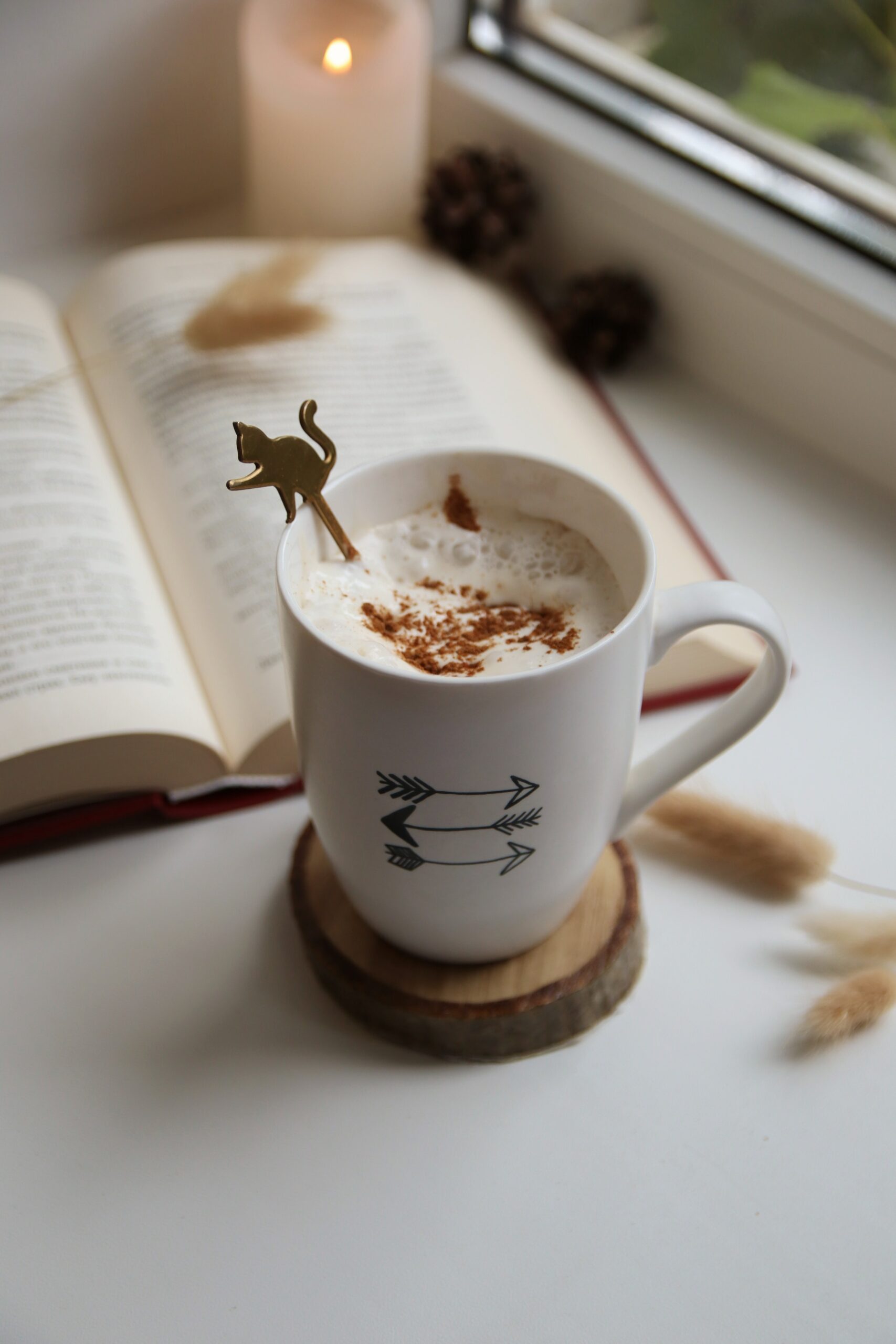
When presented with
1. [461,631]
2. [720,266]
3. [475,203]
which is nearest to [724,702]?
[461,631]

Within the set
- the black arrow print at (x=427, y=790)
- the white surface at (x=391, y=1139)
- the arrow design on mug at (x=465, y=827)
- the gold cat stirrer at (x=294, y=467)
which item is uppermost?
the gold cat stirrer at (x=294, y=467)

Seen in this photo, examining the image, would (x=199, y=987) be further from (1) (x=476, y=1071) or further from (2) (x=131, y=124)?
(2) (x=131, y=124)

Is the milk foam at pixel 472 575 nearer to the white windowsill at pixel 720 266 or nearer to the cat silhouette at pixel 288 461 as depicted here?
the cat silhouette at pixel 288 461

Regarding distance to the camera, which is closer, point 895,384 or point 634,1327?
point 634,1327

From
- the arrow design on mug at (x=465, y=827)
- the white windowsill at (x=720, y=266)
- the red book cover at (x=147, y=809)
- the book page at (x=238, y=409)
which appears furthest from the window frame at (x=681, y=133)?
the arrow design on mug at (x=465, y=827)

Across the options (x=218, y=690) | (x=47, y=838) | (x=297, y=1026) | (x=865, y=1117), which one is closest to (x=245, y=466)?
(x=218, y=690)

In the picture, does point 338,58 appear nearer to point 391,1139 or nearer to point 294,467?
point 294,467
